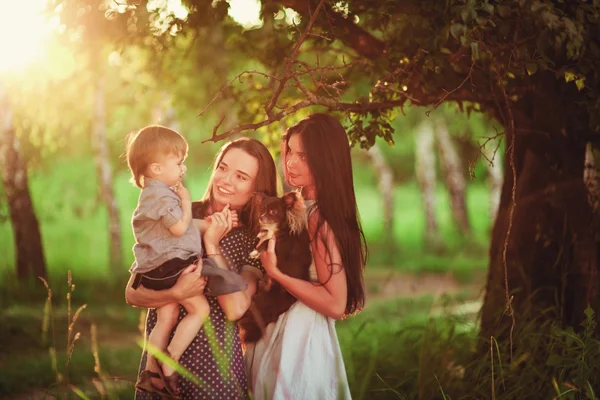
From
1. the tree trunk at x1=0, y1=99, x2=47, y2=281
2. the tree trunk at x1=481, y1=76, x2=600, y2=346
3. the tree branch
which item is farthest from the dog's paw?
the tree trunk at x1=0, y1=99, x2=47, y2=281

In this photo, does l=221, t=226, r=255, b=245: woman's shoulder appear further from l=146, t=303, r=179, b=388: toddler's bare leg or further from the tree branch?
the tree branch

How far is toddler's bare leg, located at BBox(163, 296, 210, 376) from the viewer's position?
3.52 metres

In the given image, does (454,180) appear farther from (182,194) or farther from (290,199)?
(182,194)

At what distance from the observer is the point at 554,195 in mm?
5777

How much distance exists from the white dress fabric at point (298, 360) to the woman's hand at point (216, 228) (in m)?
0.51

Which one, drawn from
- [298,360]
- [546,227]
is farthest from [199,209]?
[546,227]

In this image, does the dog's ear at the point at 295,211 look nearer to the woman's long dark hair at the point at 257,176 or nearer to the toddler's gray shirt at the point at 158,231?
the woman's long dark hair at the point at 257,176

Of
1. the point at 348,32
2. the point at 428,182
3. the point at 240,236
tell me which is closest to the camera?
the point at 240,236

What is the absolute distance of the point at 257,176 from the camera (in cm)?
379

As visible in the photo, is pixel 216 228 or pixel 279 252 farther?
pixel 279 252

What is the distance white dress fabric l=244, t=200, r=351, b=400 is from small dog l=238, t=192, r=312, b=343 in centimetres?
6

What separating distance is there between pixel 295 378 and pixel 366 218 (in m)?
27.5

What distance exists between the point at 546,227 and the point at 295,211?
292cm

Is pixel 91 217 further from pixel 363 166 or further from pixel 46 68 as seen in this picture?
pixel 363 166
